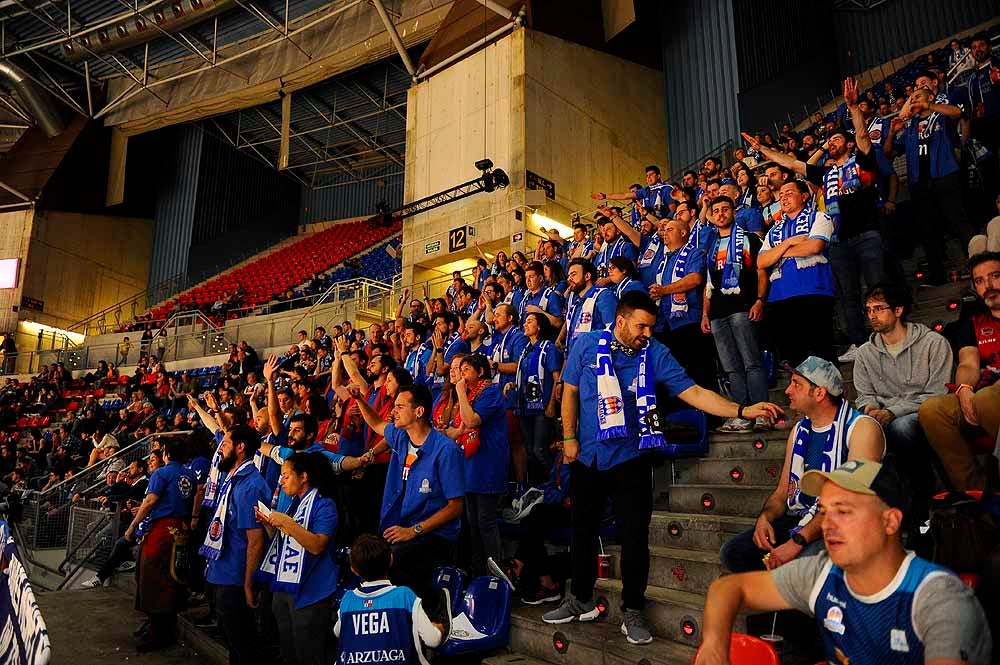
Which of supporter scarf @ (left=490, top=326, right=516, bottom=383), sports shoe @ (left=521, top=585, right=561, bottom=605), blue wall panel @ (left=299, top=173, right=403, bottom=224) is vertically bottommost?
sports shoe @ (left=521, top=585, right=561, bottom=605)

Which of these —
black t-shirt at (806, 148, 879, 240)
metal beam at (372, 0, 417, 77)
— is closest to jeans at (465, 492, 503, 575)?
black t-shirt at (806, 148, 879, 240)

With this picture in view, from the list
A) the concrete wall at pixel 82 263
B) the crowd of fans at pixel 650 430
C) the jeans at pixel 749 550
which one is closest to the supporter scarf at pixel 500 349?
the crowd of fans at pixel 650 430

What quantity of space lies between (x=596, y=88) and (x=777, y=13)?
4110mm

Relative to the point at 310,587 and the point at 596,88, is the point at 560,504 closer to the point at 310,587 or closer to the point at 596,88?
the point at 310,587

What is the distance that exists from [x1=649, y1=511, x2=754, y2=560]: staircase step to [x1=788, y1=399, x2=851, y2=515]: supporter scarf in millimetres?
721

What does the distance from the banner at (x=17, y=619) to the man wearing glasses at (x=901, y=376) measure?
11.5ft

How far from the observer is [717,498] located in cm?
411

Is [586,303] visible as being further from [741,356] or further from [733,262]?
[741,356]

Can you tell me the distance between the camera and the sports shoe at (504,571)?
3967mm

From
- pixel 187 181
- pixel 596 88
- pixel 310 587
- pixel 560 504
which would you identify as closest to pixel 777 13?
pixel 596 88

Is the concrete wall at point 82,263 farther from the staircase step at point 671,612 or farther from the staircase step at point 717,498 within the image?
the staircase step at point 671,612

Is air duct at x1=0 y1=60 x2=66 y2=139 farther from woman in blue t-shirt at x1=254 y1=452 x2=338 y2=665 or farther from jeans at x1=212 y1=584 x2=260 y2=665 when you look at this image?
woman in blue t-shirt at x1=254 y1=452 x2=338 y2=665

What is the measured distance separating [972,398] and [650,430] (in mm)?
1355

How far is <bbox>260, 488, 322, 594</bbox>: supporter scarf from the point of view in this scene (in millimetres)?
3953
